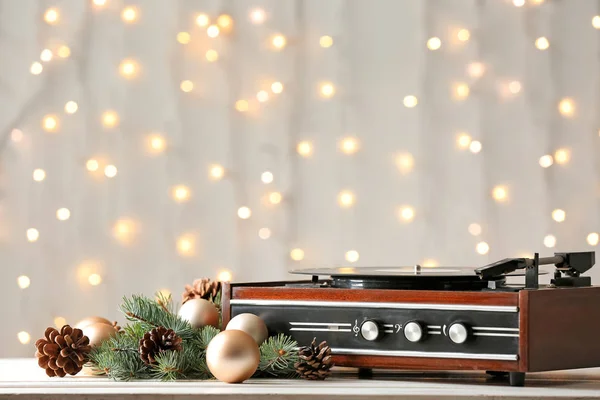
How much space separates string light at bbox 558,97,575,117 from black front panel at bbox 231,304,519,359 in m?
0.59

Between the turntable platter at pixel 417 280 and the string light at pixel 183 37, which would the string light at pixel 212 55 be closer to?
the string light at pixel 183 37

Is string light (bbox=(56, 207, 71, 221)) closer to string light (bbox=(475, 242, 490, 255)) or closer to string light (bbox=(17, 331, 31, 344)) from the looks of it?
string light (bbox=(17, 331, 31, 344))

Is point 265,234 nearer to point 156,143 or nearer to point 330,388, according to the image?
point 156,143

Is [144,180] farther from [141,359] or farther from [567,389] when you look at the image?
[567,389]

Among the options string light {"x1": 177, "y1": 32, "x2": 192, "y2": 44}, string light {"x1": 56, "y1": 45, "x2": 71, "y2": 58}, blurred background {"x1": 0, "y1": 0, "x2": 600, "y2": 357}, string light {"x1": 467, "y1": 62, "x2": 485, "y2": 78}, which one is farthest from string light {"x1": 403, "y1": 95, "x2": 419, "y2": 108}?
string light {"x1": 56, "y1": 45, "x2": 71, "y2": 58}

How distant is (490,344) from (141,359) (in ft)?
1.48

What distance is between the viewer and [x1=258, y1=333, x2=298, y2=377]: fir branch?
1092 mm

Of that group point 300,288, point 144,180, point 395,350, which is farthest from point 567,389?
point 144,180

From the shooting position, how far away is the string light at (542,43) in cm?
150

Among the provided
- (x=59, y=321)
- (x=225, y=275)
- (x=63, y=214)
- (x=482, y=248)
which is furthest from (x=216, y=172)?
(x=482, y=248)

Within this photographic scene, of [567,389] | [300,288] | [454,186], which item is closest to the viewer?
[567,389]

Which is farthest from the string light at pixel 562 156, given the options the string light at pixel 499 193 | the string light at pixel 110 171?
the string light at pixel 110 171

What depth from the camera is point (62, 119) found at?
159 centimetres

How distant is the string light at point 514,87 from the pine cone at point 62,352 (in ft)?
2.81
